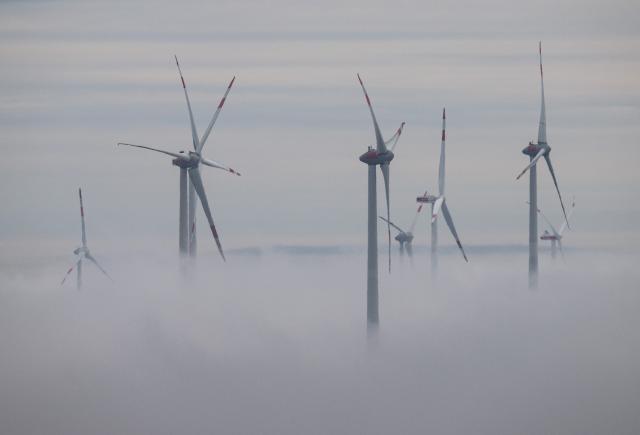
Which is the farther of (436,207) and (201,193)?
(436,207)

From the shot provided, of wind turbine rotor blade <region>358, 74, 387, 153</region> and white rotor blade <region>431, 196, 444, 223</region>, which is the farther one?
white rotor blade <region>431, 196, 444, 223</region>

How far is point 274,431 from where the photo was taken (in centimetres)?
19900

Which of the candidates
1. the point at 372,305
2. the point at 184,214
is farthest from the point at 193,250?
the point at 372,305

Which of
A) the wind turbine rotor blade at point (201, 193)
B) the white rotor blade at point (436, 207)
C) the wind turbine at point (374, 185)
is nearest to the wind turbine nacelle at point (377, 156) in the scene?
the wind turbine at point (374, 185)

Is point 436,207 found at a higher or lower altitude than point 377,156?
lower

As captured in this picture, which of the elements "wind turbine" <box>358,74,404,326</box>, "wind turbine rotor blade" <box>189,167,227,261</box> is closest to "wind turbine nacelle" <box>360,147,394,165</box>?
"wind turbine" <box>358,74,404,326</box>

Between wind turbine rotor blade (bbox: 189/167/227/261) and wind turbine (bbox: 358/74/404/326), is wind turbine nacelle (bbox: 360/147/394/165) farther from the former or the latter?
wind turbine rotor blade (bbox: 189/167/227/261)

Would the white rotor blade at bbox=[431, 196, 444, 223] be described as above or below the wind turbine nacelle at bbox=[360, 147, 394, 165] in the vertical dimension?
below

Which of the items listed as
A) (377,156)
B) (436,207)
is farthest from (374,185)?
(436,207)

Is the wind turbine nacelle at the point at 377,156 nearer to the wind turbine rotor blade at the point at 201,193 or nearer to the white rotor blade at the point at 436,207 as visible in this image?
the wind turbine rotor blade at the point at 201,193

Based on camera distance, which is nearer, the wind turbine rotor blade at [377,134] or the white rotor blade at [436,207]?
the wind turbine rotor blade at [377,134]

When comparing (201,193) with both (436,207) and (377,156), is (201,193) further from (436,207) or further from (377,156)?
(436,207)

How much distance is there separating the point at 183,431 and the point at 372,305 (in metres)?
32.6

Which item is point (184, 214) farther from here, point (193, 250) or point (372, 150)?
point (372, 150)
